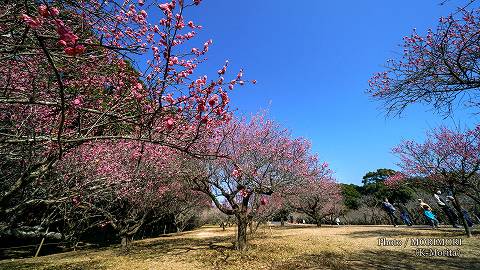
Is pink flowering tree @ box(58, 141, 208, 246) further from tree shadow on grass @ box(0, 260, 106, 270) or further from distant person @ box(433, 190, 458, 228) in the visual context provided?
distant person @ box(433, 190, 458, 228)

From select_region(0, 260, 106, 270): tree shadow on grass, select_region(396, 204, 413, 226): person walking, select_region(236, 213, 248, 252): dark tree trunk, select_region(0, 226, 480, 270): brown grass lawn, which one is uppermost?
select_region(396, 204, 413, 226): person walking

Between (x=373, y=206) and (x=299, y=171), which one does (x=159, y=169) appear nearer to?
(x=299, y=171)

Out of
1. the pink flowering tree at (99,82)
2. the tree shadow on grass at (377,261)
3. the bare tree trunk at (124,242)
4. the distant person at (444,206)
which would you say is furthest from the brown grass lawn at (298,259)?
the pink flowering tree at (99,82)

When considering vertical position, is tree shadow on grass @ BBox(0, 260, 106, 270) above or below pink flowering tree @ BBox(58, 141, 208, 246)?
below

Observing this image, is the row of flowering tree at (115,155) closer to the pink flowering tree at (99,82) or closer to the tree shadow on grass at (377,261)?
the pink flowering tree at (99,82)

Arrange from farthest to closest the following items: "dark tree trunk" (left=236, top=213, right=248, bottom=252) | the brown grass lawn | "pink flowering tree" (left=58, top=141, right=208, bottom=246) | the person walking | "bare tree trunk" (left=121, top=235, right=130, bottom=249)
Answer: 1. the person walking
2. "bare tree trunk" (left=121, top=235, right=130, bottom=249)
3. "dark tree trunk" (left=236, top=213, right=248, bottom=252)
4. "pink flowering tree" (left=58, top=141, right=208, bottom=246)
5. the brown grass lawn

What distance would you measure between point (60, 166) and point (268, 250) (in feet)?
29.4

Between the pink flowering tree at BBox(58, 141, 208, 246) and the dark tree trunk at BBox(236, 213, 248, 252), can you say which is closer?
the pink flowering tree at BBox(58, 141, 208, 246)

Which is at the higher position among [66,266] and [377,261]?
[377,261]

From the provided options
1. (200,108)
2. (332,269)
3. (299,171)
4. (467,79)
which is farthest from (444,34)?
(299,171)

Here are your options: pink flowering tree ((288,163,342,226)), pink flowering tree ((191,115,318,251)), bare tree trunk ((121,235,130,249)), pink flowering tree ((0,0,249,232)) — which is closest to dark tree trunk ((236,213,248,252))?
pink flowering tree ((191,115,318,251))

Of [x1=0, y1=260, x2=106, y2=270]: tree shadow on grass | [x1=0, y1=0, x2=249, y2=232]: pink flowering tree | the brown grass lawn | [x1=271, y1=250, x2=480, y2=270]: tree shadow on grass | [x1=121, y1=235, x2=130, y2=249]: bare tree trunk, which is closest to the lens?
[x1=0, y1=0, x2=249, y2=232]: pink flowering tree

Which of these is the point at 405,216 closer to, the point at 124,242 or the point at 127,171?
the point at 124,242

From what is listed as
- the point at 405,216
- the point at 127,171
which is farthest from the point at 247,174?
the point at 405,216
